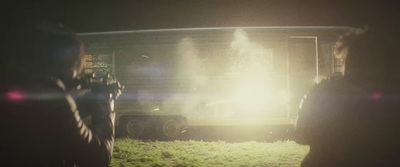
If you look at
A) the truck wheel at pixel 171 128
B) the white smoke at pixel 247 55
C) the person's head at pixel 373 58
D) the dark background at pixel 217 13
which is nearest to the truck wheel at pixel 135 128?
the truck wheel at pixel 171 128

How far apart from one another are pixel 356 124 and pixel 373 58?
0.36 metres

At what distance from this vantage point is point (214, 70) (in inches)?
269

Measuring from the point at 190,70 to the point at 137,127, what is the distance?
6.27 ft

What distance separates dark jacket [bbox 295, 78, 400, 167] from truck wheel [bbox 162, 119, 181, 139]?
5587 mm

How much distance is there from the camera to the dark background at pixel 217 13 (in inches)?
219

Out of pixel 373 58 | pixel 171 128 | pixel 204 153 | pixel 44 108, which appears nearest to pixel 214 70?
pixel 171 128

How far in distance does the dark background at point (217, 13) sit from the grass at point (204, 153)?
2.68 m

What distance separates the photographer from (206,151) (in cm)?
620

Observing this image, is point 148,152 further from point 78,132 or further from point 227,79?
point 78,132

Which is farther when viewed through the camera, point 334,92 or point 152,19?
point 152,19

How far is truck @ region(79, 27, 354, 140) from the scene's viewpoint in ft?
21.8

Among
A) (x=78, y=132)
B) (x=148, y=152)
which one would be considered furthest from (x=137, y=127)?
(x=78, y=132)

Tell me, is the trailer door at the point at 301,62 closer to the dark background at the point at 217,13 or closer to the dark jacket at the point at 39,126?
the dark background at the point at 217,13

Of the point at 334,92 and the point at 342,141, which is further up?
the point at 334,92
